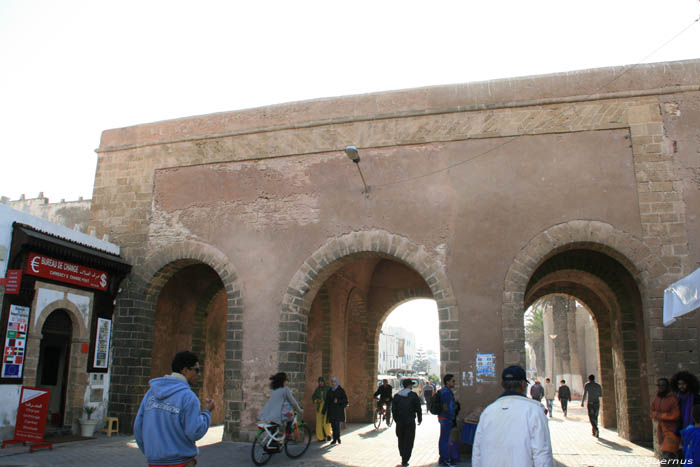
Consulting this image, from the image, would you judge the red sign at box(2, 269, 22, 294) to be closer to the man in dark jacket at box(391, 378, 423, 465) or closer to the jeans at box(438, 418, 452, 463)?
the man in dark jacket at box(391, 378, 423, 465)

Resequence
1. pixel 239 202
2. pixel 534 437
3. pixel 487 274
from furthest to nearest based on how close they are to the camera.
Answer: pixel 239 202 < pixel 487 274 < pixel 534 437

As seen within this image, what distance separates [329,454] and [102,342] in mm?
5305

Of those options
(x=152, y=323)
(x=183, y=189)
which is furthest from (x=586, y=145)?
(x=152, y=323)

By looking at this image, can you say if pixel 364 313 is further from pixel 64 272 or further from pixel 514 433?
pixel 514 433

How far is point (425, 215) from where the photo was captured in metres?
10.2

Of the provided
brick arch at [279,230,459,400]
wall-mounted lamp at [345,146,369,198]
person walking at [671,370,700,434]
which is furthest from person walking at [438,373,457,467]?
wall-mounted lamp at [345,146,369,198]

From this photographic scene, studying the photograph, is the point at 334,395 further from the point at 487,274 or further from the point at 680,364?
the point at 680,364

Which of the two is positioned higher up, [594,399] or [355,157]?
[355,157]

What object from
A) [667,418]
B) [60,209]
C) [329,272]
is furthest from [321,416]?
[60,209]

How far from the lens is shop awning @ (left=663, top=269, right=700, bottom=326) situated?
6.10 meters

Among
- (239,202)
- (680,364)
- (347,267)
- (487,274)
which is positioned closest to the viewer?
(680,364)

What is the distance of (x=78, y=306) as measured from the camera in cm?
1062

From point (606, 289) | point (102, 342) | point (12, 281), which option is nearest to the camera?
point (12, 281)

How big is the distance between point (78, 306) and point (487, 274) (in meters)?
Result: 7.77
